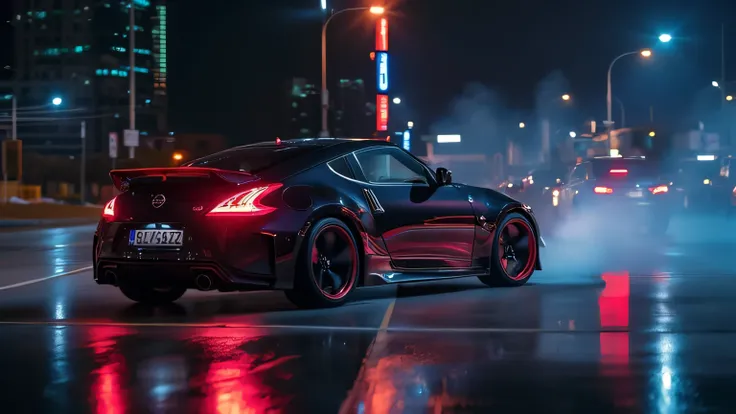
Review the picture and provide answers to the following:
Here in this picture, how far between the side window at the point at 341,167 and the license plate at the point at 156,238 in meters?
1.58

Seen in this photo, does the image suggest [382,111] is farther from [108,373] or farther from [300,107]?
[300,107]

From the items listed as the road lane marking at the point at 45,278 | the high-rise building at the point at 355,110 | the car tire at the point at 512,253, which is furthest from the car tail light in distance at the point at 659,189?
the high-rise building at the point at 355,110

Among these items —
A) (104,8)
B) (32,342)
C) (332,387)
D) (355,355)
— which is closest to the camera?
(332,387)

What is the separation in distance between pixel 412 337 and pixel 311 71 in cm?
10640

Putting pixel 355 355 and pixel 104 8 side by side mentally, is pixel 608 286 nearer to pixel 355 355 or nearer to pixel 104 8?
pixel 355 355

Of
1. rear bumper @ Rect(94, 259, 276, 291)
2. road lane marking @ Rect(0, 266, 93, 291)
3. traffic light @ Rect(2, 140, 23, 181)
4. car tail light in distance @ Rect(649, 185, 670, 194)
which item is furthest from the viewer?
traffic light @ Rect(2, 140, 23, 181)

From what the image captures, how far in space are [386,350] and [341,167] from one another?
126 inches

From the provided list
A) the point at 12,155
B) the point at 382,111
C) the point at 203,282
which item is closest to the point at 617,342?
the point at 203,282

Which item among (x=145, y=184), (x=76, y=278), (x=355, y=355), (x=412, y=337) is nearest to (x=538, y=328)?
(x=412, y=337)

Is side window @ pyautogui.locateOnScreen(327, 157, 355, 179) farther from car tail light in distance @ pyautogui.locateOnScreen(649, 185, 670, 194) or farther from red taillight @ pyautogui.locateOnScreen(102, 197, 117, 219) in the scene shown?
car tail light in distance @ pyautogui.locateOnScreen(649, 185, 670, 194)

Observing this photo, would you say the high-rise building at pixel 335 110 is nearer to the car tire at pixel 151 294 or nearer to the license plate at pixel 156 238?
the car tire at pixel 151 294

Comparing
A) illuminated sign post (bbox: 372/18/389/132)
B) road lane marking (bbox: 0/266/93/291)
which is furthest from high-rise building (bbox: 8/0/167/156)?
road lane marking (bbox: 0/266/93/291)

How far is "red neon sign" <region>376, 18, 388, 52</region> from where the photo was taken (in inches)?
2625

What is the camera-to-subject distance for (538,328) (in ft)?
28.2
